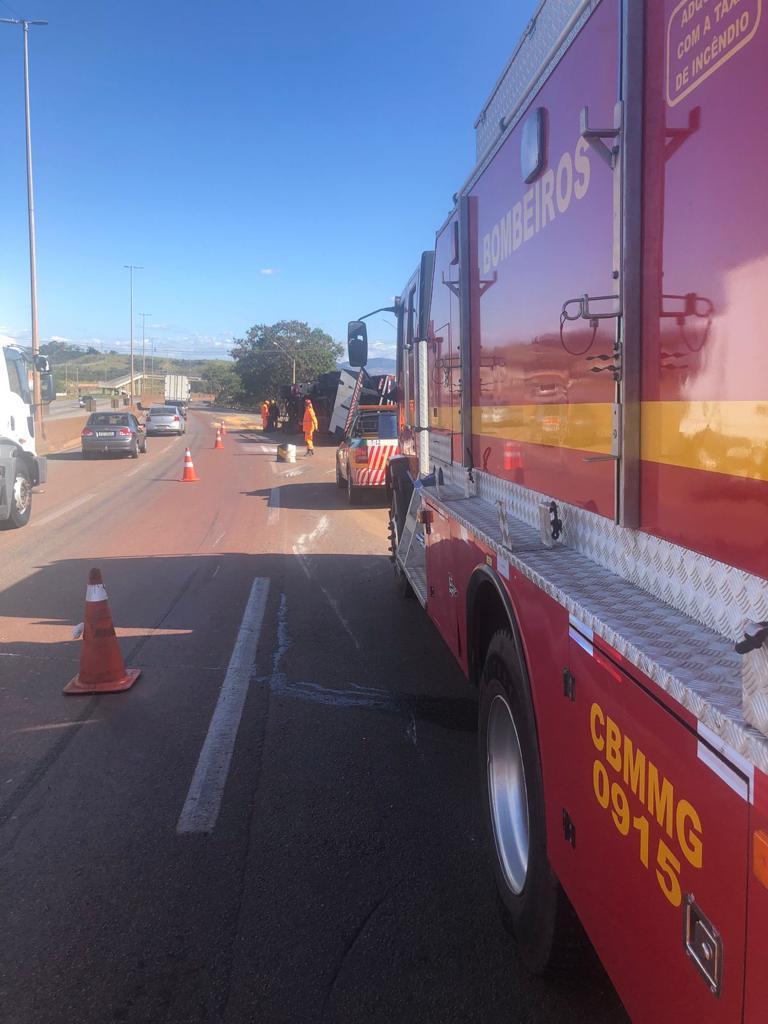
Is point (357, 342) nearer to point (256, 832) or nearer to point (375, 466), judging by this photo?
point (256, 832)

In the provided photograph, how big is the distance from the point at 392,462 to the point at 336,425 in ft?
56.7

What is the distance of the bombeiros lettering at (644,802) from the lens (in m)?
1.55

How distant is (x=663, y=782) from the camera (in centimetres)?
163

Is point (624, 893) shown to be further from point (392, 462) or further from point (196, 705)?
point (392, 462)

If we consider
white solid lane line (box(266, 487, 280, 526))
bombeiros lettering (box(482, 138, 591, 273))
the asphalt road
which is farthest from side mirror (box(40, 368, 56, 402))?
bombeiros lettering (box(482, 138, 591, 273))

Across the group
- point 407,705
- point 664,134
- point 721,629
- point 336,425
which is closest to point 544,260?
point 664,134

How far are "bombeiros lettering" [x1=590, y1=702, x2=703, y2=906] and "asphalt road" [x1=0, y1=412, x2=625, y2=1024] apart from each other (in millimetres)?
974

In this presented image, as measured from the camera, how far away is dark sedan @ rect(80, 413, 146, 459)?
25.8 metres

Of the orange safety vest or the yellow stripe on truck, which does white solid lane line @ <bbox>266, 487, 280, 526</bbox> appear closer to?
the orange safety vest

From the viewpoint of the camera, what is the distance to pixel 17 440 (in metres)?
12.4

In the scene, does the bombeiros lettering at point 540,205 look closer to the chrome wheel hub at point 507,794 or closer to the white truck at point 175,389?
the chrome wheel hub at point 507,794

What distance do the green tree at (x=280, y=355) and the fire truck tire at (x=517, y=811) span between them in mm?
72187

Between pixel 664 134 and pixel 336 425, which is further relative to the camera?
pixel 336 425

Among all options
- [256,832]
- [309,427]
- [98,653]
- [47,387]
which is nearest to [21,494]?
[47,387]
